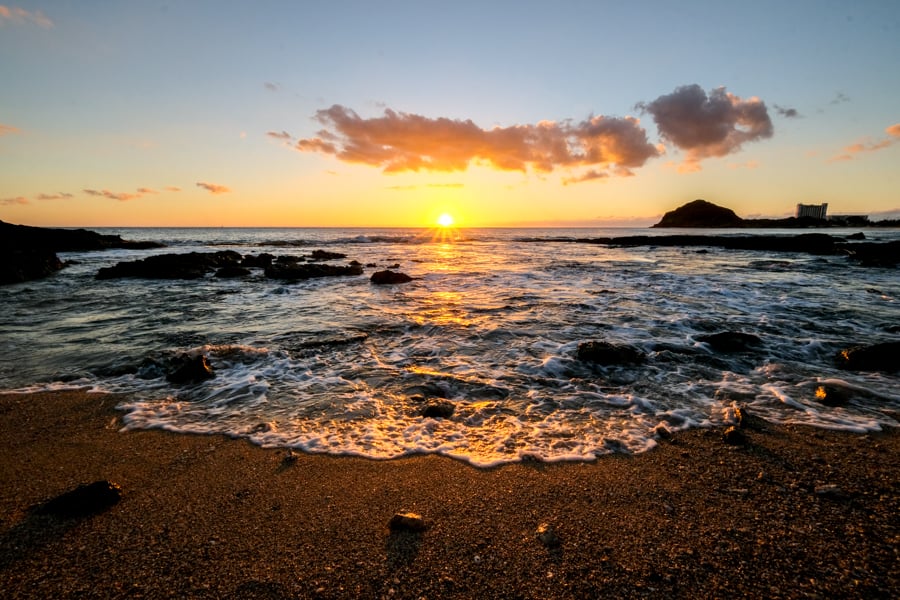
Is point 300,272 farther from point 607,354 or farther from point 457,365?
point 607,354

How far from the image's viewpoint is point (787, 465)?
4020 mm

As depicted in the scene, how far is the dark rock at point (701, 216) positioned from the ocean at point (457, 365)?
150 metres

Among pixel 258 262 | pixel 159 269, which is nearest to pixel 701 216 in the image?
Answer: pixel 258 262

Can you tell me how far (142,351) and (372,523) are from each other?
7575 mm

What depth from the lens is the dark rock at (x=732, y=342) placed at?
8.14 meters

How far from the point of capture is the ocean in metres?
4.97

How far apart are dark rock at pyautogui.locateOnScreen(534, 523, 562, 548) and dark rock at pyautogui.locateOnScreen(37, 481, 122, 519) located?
11.9ft

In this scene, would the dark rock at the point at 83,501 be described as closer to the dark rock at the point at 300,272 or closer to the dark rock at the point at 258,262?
the dark rock at the point at 300,272

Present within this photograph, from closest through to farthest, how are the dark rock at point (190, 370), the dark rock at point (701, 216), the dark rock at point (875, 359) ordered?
the dark rock at point (190, 370) < the dark rock at point (875, 359) < the dark rock at point (701, 216)

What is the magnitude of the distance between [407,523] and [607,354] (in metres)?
Result: 5.42

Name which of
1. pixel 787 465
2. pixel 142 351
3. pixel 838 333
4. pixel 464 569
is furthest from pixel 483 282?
pixel 464 569

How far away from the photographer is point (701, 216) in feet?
487

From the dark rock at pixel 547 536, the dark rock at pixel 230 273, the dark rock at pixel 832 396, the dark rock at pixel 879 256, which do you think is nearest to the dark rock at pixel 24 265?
the dark rock at pixel 230 273

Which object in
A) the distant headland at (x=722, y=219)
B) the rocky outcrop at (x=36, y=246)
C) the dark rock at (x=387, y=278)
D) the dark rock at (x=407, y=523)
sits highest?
the distant headland at (x=722, y=219)
